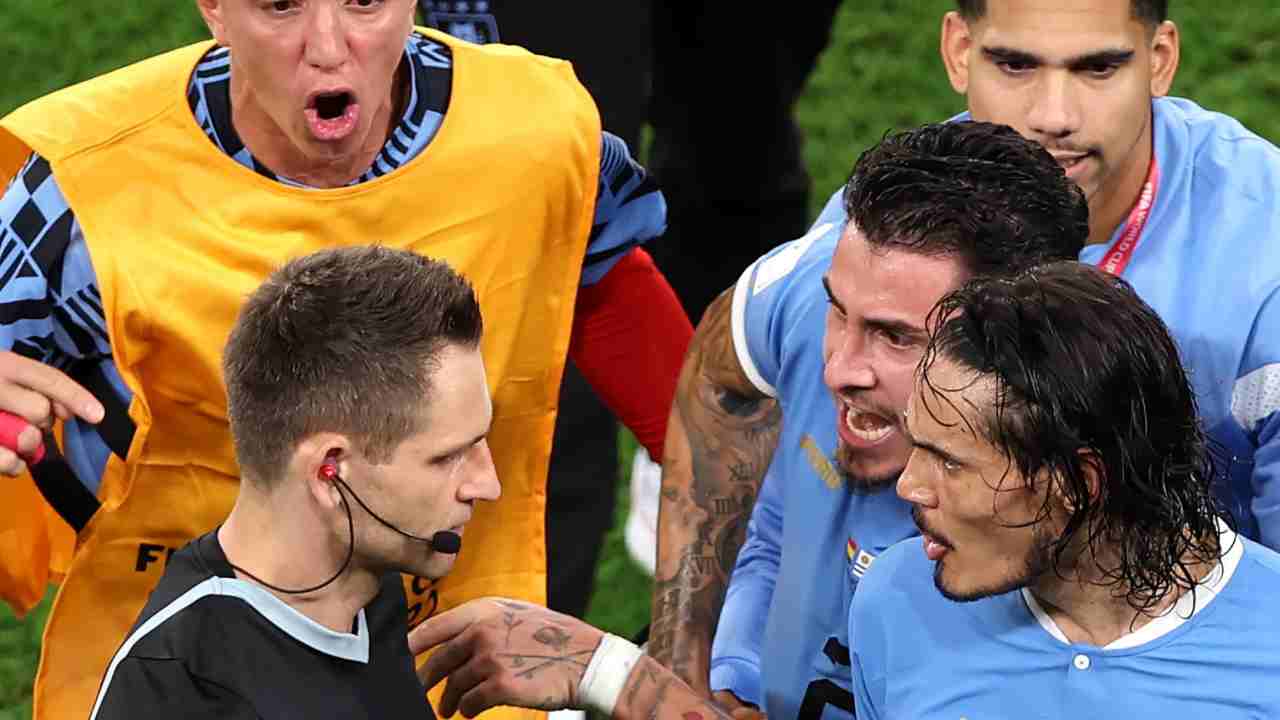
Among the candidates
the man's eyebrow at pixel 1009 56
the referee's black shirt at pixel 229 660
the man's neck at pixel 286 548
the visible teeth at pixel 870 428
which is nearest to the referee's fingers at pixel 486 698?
the referee's black shirt at pixel 229 660

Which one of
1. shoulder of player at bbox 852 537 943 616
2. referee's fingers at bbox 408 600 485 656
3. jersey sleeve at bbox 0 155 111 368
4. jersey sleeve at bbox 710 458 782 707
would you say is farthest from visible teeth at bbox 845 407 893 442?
jersey sleeve at bbox 0 155 111 368

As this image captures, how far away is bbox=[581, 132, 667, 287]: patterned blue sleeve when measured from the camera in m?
3.96

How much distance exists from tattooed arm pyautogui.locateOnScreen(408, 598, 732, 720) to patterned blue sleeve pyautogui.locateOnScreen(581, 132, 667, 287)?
701 millimetres

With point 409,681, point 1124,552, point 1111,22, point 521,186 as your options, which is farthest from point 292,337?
point 1111,22

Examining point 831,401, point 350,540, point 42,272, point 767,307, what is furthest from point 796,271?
point 42,272

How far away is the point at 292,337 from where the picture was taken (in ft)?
10.1

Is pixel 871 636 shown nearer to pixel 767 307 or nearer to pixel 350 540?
pixel 350 540

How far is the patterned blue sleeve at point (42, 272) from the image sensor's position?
353 cm

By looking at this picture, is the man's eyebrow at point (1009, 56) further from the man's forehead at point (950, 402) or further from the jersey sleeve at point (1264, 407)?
the man's forehead at point (950, 402)

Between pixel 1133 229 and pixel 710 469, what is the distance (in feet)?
2.51

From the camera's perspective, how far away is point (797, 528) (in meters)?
3.65

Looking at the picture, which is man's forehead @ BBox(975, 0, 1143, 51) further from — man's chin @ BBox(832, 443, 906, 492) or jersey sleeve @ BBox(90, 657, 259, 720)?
jersey sleeve @ BBox(90, 657, 259, 720)

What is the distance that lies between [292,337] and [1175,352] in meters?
1.08

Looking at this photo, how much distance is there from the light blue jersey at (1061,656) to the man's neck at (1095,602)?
0.01m
